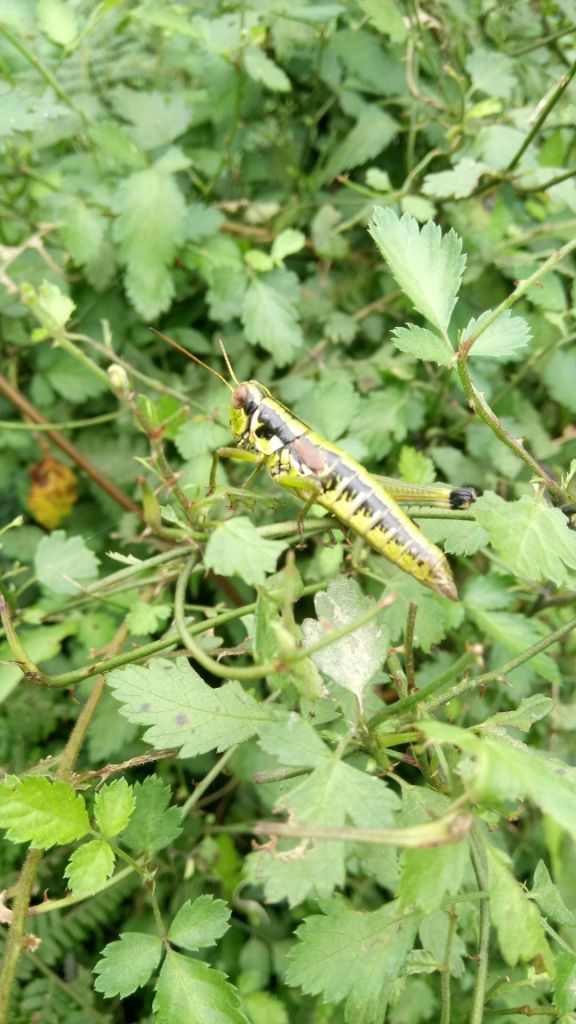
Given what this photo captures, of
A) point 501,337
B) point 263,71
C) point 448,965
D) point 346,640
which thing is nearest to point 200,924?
point 448,965

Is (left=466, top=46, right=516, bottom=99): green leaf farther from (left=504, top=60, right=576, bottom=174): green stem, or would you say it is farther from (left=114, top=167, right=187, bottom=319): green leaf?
(left=114, top=167, right=187, bottom=319): green leaf

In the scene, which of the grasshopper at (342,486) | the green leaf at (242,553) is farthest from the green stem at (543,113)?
the green leaf at (242,553)

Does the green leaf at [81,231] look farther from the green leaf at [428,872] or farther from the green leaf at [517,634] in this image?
the green leaf at [428,872]

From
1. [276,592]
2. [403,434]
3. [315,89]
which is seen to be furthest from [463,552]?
[315,89]

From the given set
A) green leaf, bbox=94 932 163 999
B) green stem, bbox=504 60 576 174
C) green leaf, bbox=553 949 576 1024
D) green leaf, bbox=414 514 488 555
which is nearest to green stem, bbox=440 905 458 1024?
green leaf, bbox=553 949 576 1024

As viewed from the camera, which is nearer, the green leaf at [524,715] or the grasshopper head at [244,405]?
the green leaf at [524,715]

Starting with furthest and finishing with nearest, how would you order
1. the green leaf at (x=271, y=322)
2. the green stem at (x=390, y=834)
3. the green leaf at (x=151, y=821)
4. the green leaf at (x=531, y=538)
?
the green leaf at (x=271, y=322) → the green leaf at (x=151, y=821) → the green leaf at (x=531, y=538) → the green stem at (x=390, y=834)

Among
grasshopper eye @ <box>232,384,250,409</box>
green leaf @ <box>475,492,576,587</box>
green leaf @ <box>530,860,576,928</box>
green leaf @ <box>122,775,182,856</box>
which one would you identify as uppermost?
green leaf @ <box>475,492,576,587</box>
